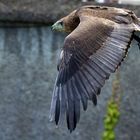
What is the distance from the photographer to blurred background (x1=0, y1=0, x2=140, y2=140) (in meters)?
14.2

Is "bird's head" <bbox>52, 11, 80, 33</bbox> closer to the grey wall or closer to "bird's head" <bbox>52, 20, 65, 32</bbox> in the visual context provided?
"bird's head" <bbox>52, 20, 65, 32</bbox>

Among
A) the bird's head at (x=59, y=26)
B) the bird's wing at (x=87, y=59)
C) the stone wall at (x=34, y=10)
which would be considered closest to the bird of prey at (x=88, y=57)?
the bird's wing at (x=87, y=59)

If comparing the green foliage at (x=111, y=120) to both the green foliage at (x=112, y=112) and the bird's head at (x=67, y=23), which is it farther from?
the bird's head at (x=67, y=23)

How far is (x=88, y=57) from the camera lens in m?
12.9

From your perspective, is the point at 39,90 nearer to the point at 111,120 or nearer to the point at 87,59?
the point at 111,120

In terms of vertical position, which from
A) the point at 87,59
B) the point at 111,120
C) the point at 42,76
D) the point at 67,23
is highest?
the point at 87,59

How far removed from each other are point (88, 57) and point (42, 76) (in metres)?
1.46

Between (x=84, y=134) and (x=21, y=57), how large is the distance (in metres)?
0.78

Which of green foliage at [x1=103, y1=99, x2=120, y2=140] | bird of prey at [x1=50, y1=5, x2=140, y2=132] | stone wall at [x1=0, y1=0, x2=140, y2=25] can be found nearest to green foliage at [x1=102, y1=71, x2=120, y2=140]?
green foliage at [x1=103, y1=99, x2=120, y2=140]

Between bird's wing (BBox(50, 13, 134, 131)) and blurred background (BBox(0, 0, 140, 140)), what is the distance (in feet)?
3.65

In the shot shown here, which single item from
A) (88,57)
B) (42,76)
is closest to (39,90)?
(42,76)

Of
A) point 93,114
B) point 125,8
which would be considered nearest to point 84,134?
point 93,114

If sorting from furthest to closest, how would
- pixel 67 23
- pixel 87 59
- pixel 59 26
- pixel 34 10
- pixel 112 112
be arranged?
pixel 34 10 → pixel 112 112 → pixel 59 26 → pixel 67 23 → pixel 87 59

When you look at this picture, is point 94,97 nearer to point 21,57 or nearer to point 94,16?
point 94,16
